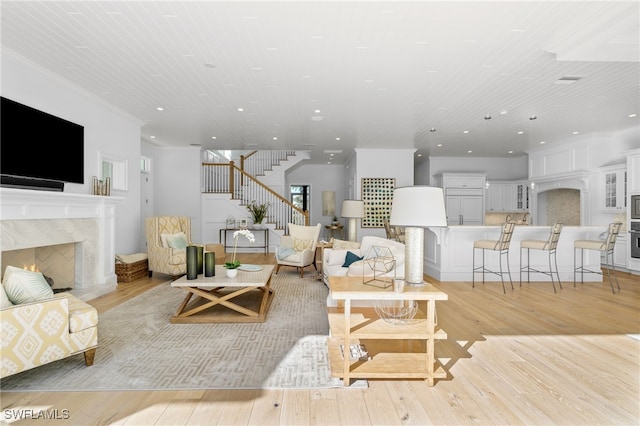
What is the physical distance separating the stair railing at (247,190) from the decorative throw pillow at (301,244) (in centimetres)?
328

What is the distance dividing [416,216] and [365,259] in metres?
1.54

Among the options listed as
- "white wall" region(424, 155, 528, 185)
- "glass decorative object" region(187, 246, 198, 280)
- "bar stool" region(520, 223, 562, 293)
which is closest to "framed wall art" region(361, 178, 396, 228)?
"white wall" region(424, 155, 528, 185)

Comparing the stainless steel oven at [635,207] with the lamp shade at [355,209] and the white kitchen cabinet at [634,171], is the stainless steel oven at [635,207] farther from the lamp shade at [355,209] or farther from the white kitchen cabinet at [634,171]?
the lamp shade at [355,209]

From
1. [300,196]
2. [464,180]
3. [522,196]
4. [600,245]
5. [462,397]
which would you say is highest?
[464,180]

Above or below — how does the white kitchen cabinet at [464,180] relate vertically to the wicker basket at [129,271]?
above

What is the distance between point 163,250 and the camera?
19.7 ft

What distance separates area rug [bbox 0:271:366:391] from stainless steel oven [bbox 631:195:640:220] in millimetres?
6723

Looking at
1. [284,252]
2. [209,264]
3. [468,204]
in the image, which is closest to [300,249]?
[284,252]

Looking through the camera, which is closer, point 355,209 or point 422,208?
point 422,208

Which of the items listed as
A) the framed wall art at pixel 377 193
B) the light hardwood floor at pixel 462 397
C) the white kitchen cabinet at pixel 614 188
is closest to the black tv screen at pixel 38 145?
the light hardwood floor at pixel 462 397

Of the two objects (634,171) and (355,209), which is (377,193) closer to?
(355,209)

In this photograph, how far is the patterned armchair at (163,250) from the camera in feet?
19.4

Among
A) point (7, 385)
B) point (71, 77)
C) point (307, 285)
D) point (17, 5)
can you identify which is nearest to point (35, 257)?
point (71, 77)

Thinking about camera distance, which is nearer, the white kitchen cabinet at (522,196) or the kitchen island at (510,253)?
the kitchen island at (510,253)
